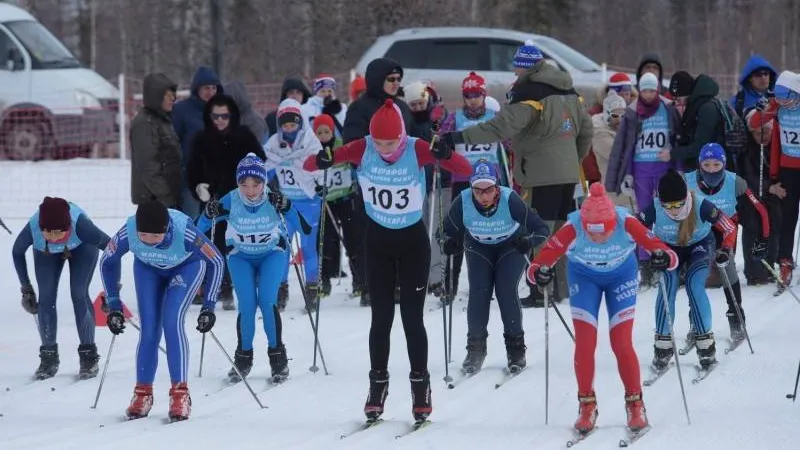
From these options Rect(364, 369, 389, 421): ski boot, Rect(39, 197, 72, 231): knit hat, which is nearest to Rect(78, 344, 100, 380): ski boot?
Rect(39, 197, 72, 231): knit hat

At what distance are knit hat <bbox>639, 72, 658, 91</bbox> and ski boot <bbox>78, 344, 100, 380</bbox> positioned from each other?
5.02m

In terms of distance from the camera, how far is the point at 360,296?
12.2 m

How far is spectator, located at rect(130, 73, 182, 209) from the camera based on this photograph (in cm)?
1173

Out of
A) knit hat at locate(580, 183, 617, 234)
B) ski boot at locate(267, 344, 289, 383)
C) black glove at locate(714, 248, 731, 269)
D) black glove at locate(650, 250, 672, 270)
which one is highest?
knit hat at locate(580, 183, 617, 234)

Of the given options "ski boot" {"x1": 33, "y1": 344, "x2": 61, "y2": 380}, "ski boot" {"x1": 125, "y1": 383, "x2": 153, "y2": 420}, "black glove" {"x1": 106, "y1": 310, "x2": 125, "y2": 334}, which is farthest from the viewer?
"ski boot" {"x1": 33, "y1": 344, "x2": 61, "y2": 380}

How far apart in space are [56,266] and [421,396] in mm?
3208

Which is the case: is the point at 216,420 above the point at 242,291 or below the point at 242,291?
below

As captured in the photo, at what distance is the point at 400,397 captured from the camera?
8680 mm

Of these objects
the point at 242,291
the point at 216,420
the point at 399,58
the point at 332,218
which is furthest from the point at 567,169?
the point at 399,58

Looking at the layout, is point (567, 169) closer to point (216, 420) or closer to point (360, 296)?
point (360, 296)

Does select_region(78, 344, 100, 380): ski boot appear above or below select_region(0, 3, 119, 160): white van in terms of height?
below

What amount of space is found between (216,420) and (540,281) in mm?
1980

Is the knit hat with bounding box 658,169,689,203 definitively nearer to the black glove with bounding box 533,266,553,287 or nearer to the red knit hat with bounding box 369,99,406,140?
the black glove with bounding box 533,266,553,287

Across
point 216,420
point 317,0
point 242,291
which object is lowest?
point 216,420
